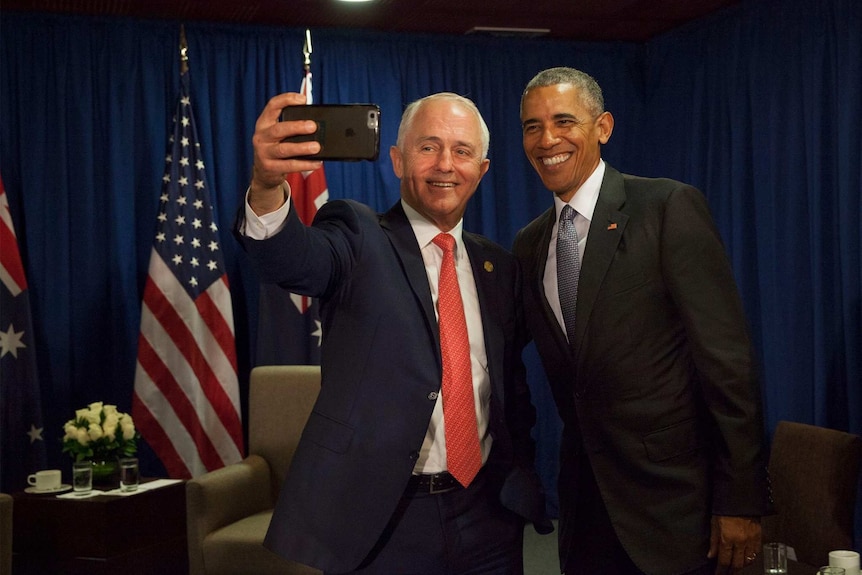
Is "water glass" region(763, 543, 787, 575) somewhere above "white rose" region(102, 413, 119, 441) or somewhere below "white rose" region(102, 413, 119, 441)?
below

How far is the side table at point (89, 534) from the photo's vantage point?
163 inches

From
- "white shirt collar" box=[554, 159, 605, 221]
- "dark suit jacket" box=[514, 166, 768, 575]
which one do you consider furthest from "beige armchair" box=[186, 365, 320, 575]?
"white shirt collar" box=[554, 159, 605, 221]

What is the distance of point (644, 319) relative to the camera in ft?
7.23

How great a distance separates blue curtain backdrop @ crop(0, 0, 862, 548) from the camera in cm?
486

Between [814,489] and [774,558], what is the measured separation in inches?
45.5

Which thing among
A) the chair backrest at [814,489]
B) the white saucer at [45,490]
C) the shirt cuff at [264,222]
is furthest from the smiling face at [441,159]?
the white saucer at [45,490]

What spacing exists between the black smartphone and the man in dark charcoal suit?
71cm

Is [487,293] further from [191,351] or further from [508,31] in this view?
[508,31]

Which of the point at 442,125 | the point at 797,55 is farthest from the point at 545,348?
the point at 797,55

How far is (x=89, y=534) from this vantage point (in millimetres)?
4133

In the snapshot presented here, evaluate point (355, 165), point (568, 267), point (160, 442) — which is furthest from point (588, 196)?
point (355, 165)

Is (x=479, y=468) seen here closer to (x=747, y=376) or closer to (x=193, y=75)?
(x=747, y=376)

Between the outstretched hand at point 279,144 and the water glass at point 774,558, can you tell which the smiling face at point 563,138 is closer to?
the outstretched hand at point 279,144

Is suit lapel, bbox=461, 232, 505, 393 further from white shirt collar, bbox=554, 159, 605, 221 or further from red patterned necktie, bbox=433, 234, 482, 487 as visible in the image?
white shirt collar, bbox=554, 159, 605, 221
